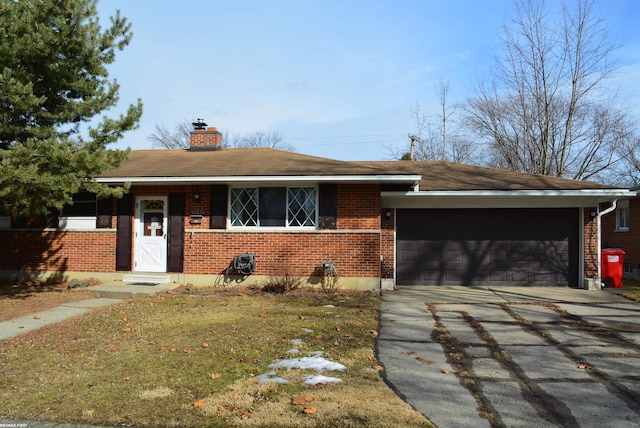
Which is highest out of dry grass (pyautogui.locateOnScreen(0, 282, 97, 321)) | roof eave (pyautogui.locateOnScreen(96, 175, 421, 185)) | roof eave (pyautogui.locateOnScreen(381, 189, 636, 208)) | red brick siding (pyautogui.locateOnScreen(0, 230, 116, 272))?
roof eave (pyautogui.locateOnScreen(96, 175, 421, 185))

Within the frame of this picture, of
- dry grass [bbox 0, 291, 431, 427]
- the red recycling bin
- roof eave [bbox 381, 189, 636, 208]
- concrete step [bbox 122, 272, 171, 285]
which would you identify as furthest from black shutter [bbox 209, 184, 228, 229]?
the red recycling bin

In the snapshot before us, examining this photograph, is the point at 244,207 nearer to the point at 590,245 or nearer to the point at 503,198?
the point at 503,198

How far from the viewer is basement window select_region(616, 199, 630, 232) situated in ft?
53.2

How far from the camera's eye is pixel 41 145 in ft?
24.1

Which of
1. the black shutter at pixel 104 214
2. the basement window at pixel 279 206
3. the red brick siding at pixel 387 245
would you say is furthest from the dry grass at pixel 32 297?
the red brick siding at pixel 387 245

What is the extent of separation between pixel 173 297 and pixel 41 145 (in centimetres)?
402

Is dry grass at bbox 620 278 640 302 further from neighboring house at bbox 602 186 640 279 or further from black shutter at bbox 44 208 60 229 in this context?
black shutter at bbox 44 208 60 229

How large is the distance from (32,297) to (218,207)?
4.33 metres

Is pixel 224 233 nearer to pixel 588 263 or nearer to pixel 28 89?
pixel 28 89

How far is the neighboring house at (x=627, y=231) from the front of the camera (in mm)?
15523

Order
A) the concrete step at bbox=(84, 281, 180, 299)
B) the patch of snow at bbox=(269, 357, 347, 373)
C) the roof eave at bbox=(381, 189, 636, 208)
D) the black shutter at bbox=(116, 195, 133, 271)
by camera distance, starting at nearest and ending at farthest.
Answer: the patch of snow at bbox=(269, 357, 347, 373), the concrete step at bbox=(84, 281, 180, 299), the roof eave at bbox=(381, 189, 636, 208), the black shutter at bbox=(116, 195, 133, 271)

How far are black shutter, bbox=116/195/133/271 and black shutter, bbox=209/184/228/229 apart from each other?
2155 millimetres

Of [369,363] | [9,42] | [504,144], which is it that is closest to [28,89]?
[9,42]

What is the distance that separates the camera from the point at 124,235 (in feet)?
38.4
